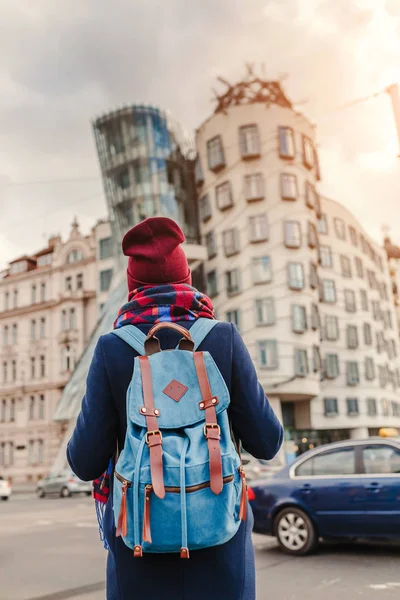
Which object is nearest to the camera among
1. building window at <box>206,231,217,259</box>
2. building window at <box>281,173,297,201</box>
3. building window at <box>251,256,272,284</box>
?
building window at <box>251,256,272,284</box>

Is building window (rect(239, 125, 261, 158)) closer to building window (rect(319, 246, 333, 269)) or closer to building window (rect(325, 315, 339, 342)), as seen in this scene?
building window (rect(319, 246, 333, 269))

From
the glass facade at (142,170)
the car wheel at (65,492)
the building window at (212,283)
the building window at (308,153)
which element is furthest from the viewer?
the glass facade at (142,170)

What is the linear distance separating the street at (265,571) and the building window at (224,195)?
105ft

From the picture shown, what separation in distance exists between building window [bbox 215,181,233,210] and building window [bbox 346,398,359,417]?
1671 cm

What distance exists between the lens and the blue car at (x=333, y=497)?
7637 mm

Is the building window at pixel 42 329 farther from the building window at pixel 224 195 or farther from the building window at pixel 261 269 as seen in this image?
the building window at pixel 261 269

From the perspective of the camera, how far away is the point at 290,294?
38344 mm

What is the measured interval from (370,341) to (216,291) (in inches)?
595

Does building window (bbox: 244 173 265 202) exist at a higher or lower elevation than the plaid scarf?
higher

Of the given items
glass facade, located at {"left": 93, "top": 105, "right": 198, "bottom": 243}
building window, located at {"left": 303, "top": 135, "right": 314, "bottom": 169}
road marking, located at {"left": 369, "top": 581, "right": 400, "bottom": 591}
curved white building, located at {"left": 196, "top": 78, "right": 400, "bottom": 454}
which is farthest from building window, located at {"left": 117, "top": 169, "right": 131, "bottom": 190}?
road marking, located at {"left": 369, "top": 581, "right": 400, "bottom": 591}

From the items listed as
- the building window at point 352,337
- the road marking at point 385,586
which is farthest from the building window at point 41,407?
the road marking at point 385,586

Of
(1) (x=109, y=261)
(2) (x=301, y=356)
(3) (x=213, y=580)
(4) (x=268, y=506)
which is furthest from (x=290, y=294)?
(3) (x=213, y=580)

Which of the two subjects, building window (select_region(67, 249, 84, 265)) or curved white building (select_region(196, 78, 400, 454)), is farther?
building window (select_region(67, 249, 84, 265))

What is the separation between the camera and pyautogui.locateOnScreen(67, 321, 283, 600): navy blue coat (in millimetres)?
1787
